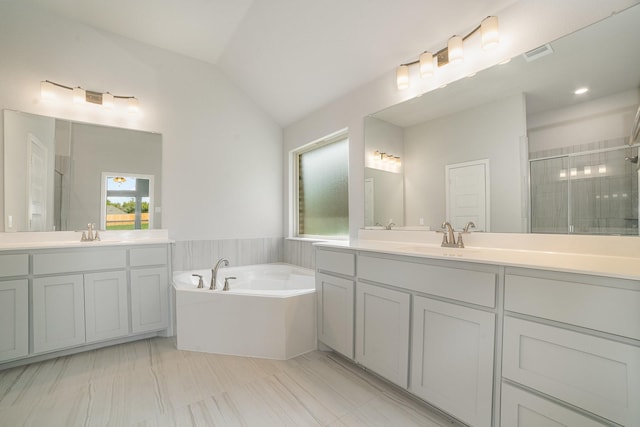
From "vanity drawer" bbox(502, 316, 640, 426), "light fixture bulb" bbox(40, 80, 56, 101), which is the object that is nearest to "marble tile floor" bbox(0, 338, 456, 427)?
"vanity drawer" bbox(502, 316, 640, 426)

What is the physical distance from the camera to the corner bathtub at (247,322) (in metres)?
2.12

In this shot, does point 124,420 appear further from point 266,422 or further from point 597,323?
point 597,323

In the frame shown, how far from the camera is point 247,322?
85.1 inches

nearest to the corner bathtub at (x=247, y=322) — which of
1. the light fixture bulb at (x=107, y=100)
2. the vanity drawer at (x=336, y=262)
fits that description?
the vanity drawer at (x=336, y=262)

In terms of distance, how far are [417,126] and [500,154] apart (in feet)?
2.13

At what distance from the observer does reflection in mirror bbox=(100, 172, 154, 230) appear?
2637 millimetres

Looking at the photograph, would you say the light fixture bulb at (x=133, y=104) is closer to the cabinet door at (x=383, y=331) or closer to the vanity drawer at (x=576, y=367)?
the cabinet door at (x=383, y=331)

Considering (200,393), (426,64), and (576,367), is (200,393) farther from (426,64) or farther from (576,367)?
(426,64)

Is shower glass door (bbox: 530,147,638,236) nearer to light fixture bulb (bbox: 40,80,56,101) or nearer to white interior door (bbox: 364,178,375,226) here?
white interior door (bbox: 364,178,375,226)

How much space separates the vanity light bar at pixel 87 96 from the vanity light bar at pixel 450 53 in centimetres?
257

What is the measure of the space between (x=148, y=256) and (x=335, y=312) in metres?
1.75

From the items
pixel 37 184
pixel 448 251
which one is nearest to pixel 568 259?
pixel 448 251

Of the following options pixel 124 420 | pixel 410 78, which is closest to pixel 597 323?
pixel 410 78

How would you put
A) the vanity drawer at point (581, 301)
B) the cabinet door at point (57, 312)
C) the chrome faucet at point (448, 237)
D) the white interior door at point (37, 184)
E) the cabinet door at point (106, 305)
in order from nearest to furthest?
the vanity drawer at point (581, 301)
the chrome faucet at point (448, 237)
the cabinet door at point (57, 312)
the cabinet door at point (106, 305)
the white interior door at point (37, 184)
